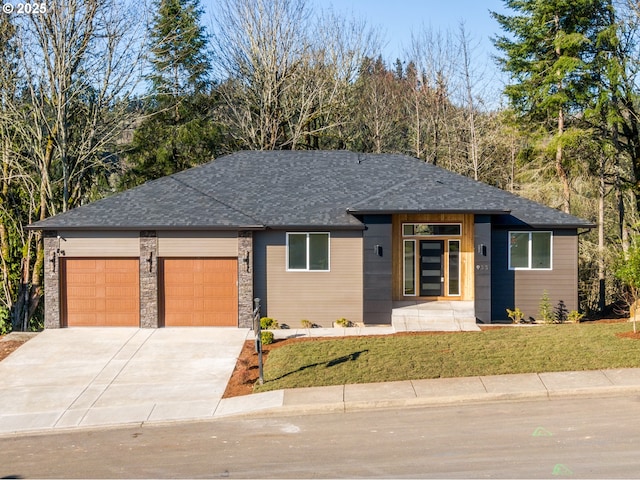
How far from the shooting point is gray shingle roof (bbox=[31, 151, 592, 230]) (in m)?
18.5

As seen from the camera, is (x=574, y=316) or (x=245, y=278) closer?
(x=245, y=278)

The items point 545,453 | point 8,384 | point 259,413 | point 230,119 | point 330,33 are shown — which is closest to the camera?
point 545,453

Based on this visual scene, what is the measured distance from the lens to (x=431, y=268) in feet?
63.8

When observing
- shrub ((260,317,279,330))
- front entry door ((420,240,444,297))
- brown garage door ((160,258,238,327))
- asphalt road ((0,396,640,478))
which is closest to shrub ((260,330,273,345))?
shrub ((260,317,279,330))

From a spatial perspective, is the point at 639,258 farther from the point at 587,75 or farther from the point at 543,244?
the point at 587,75

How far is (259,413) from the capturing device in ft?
38.1

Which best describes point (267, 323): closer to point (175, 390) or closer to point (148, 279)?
point (148, 279)

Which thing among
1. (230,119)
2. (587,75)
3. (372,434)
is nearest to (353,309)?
(372,434)

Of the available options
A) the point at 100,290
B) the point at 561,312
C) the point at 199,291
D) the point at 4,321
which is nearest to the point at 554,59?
the point at 561,312

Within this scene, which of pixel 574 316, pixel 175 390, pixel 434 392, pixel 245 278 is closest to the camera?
pixel 434 392

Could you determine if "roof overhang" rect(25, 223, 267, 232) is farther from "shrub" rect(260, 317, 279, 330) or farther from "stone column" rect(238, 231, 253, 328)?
"shrub" rect(260, 317, 279, 330)

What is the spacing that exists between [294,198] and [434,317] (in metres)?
5.95

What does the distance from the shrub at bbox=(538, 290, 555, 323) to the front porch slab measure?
2.13 meters

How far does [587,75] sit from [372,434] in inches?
828
